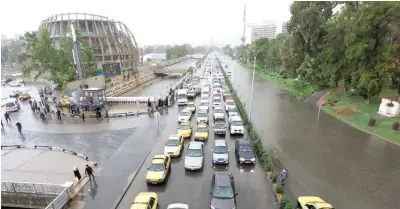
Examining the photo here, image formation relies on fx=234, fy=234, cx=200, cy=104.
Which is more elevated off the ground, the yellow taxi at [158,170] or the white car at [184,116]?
the white car at [184,116]

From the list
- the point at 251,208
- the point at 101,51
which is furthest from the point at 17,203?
the point at 101,51

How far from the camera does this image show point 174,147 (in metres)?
18.9

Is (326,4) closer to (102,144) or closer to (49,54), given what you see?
(102,144)

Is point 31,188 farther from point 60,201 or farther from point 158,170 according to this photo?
point 158,170

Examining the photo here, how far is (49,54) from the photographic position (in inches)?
1624

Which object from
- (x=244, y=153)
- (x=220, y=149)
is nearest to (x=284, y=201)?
(x=244, y=153)

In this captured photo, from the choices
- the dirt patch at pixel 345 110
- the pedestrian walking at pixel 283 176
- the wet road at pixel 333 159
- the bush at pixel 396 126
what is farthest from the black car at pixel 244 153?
the dirt patch at pixel 345 110

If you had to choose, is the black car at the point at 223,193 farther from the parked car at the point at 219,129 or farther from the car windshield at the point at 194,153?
the parked car at the point at 219,129

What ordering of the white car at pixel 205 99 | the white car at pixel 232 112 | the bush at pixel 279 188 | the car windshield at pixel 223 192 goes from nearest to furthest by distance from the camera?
the car windshield at pixel 223 192 < the bush at pixel 279 188 < the white car at pixel 232 112 < the white car at pixel 205 99

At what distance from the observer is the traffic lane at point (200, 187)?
44.2 ft

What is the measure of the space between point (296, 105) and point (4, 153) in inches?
1380

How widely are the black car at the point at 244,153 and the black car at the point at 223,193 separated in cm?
364

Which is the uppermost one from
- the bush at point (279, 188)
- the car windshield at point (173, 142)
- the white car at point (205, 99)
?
the white car at point (205, 99)

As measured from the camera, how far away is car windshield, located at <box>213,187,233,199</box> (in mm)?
12676
